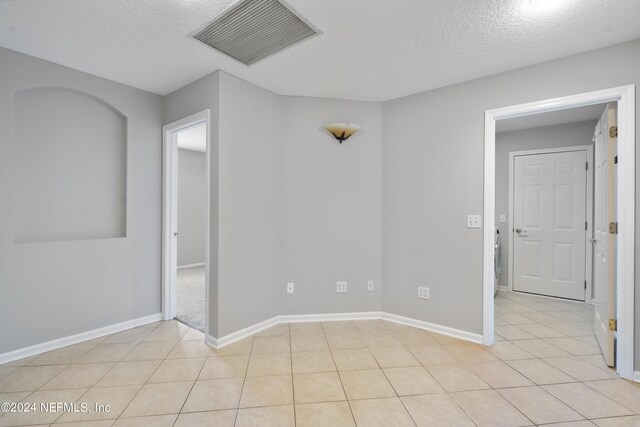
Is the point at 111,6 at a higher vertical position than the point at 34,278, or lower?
higher

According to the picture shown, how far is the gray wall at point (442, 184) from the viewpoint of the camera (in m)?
2.52

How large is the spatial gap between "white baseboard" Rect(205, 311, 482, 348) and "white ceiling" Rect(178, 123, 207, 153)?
3094mm

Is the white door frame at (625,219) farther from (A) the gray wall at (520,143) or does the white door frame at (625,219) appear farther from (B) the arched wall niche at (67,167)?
(B) the arched wall niche at (67,167)

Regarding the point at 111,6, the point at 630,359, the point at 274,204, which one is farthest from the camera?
the point at 274,204

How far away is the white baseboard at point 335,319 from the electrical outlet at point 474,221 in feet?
3.32

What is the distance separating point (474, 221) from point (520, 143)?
2574mm

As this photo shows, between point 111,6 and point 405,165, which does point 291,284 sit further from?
point 111,6

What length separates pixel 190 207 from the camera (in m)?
6.42

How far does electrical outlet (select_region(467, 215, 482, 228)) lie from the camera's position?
8.82 feet

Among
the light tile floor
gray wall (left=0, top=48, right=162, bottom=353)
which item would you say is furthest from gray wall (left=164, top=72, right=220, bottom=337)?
gray wall (left=0, top=48, right=162, bottom=353)

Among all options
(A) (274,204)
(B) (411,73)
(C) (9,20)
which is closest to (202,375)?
(A) (274,204)

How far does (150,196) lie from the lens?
3135 mm

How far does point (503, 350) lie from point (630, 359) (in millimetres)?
782

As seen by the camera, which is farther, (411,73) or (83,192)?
(83,192)
